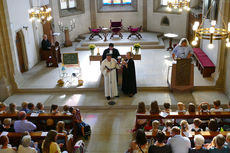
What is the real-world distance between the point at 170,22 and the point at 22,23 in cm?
965

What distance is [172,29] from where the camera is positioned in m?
18.5

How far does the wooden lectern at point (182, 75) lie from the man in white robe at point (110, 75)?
210cm

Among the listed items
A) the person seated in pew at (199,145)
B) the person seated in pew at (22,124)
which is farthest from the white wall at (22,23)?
the person seated in pew at (199,145)

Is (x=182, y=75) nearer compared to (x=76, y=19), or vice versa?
(x=182, y=75)

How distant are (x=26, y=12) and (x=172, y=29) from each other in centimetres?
939

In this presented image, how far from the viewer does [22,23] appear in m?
12.7

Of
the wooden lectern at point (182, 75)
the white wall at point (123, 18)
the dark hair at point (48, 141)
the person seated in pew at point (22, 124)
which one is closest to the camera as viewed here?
the dark hair at point (48, 141)

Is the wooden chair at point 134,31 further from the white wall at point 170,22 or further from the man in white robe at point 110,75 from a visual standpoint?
the man in white robe at point 110,75

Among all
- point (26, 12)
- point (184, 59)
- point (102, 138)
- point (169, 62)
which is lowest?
point (102, 138)

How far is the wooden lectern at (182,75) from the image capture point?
1026 cm

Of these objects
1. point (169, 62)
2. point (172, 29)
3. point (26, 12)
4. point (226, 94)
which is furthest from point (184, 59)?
point (172, 29)

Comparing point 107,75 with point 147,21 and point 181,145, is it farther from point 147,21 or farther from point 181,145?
point 147,21

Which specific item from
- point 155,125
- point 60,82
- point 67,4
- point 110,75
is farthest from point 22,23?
point 155,125

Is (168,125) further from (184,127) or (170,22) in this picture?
(170,22)
